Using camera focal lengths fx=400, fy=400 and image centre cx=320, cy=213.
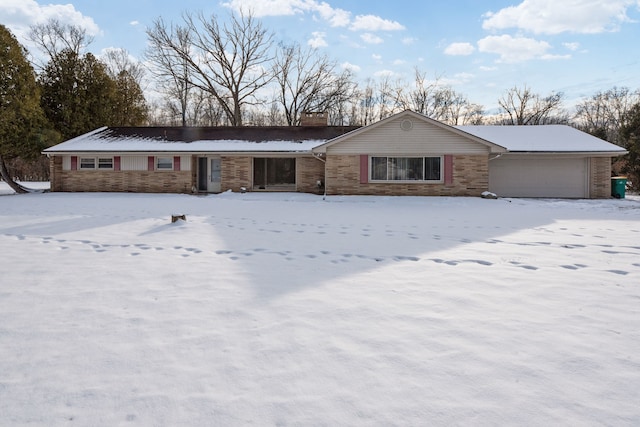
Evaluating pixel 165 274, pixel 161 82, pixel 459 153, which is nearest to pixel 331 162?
pixel 459 153

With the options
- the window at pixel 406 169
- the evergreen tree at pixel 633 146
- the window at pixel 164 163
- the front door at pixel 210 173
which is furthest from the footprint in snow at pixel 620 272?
the evergreen tree at pixel 633 146

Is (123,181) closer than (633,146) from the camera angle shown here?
Yes

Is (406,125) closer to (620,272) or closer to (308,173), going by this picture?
(308,173)

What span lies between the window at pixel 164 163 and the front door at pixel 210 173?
1.42 meters

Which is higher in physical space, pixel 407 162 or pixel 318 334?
pixel 407 162

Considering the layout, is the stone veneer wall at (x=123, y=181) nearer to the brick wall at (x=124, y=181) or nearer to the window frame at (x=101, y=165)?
the brick wall at (x=124, y=181)

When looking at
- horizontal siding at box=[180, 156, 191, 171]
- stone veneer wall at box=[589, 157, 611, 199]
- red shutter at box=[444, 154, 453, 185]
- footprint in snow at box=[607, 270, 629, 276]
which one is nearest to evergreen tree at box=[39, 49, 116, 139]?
horizontal siding at box=[180, 156, 191, 171]

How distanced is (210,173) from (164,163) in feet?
7.60

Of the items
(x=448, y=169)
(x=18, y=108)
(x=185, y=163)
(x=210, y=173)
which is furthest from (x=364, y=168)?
(x=18, y=108)

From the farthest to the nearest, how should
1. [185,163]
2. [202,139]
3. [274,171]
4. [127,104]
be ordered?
1. [127,104]
2. [274,171]
3. [202,139]
4. [185,163]

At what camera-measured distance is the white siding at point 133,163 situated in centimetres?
2031

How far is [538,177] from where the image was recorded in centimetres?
1912

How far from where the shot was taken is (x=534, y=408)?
2.13 meters

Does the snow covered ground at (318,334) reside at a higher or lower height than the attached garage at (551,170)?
lower
